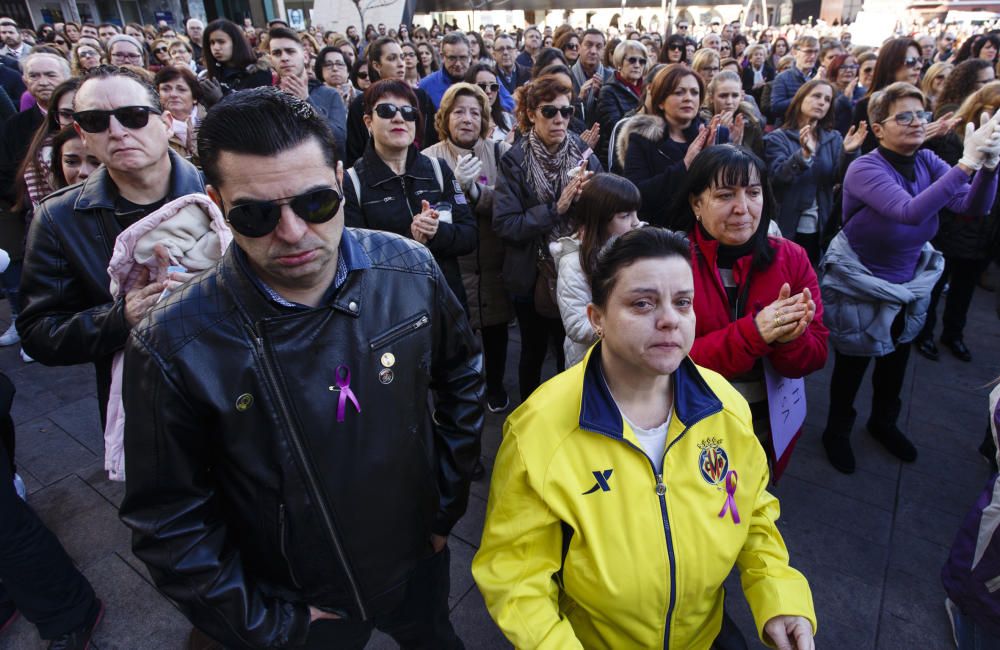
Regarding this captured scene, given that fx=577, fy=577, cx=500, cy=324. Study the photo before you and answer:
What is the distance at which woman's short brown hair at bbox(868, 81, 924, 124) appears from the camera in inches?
124

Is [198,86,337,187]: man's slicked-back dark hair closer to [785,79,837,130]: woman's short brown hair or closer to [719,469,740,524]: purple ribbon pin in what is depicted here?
A: [719,469,740,524]: purple ribbon pin

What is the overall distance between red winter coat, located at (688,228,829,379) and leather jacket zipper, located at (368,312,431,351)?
1.26 m

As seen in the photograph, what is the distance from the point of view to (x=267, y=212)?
1.29 m

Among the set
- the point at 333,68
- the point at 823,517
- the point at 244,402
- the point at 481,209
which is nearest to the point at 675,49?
the point at 333,68

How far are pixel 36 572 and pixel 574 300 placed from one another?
8.20ft

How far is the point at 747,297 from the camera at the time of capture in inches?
95.5

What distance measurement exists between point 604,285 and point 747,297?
971 mm

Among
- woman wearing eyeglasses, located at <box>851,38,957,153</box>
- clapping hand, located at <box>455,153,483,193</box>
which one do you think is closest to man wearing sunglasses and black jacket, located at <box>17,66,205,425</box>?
clapping hand, located at <box>455,153,483,193</box>

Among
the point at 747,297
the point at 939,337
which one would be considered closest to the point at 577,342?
the point at 747,297

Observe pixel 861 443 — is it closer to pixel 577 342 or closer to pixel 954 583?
pixel 954 583

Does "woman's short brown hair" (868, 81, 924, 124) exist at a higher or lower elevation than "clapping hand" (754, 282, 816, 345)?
higher

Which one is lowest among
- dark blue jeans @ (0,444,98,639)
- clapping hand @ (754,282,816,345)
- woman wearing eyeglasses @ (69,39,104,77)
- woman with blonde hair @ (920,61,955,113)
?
dark blue jeans @ (0,444,98,639)

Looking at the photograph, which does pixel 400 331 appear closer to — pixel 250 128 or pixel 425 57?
pixel 250 128

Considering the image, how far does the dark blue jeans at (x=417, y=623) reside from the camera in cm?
173
